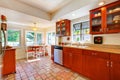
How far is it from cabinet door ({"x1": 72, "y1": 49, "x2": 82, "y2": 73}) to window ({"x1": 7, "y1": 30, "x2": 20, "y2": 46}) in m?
3.96

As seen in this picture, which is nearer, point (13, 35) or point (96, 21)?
point (96, 21)

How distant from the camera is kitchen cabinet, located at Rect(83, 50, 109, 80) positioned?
1.94 m

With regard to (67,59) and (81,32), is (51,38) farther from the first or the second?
(67,59)

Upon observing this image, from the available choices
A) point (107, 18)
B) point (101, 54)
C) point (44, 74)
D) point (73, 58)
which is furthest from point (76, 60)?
point (107, 18)

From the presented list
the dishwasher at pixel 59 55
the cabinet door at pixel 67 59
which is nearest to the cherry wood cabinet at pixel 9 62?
the dishwasher at pixel 59 55

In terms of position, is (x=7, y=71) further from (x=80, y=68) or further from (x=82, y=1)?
(x=82, y=1)

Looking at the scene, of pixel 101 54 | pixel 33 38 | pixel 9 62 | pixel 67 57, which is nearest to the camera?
pixel 101 54

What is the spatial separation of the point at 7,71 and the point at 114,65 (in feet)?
10.6

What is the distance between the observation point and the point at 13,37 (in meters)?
4.94

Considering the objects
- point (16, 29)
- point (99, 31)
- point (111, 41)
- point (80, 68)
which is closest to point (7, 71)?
point (80, 68)

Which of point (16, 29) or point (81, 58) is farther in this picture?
point (16, 29)

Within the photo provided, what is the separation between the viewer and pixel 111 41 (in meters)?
2.51

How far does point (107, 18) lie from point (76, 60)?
1682 mm

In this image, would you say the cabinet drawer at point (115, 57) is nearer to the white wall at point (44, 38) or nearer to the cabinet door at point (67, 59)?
the white wall at point (44, 38)
